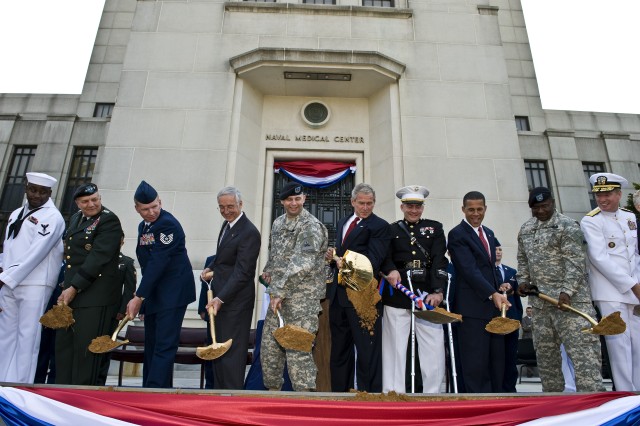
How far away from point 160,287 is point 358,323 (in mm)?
2069

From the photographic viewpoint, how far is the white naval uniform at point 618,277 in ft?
12.8

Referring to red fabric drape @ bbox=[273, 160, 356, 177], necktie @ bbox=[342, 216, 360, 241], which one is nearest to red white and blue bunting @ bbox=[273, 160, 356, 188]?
red fabric drape @ bbox=[273, 160, 356, 177]

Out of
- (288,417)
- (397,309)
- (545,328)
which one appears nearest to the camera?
(288,417)

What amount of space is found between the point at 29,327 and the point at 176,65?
748 centimetres

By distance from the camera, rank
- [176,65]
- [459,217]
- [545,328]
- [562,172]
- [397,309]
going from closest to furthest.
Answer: [545,328] → [397,309] → [459,217] → [176,65] → [562,172]

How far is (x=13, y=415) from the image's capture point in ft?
8.18

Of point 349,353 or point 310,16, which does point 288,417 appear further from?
point 310,16

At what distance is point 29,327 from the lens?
4133 millimetres

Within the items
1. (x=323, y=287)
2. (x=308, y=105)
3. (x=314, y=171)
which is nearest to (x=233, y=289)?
(x=323, y=287)

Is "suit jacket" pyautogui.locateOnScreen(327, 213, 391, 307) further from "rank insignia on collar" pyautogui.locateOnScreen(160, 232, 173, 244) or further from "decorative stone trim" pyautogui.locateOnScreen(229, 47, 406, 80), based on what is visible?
"decorative stone trim" pyautogui.locateOnScreen(229, 47, 406, 80)

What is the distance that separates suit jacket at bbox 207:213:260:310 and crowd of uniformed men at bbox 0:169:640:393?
14 mm

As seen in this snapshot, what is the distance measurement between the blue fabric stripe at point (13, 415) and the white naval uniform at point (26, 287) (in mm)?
1860

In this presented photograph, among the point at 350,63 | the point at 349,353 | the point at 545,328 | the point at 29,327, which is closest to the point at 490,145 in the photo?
the point at 350,63

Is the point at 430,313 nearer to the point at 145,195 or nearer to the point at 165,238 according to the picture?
the point at 165,238
